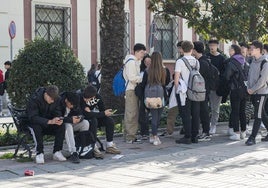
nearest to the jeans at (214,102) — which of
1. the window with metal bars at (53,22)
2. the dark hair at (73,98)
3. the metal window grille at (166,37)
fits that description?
the dark hair at (73,98)

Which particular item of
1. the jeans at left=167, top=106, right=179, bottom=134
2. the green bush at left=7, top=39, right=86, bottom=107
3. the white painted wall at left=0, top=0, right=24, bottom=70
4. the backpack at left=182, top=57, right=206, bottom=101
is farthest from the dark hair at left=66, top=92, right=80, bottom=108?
the white painted wall at left=0, top=0, right=24, bottom=70

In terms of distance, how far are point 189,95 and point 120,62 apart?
142 inches

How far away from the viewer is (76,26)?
80.0ft

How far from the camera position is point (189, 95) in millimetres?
11047

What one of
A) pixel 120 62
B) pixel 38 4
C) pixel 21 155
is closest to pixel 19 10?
pixel 38 4

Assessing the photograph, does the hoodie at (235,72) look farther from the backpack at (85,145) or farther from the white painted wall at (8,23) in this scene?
the white painted wall at (8,23)

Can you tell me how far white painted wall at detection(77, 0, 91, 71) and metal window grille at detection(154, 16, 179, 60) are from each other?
4.14m

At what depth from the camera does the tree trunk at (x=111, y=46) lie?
555 inches

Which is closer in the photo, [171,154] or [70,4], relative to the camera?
[171,154]

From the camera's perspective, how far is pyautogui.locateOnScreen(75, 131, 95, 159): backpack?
9555 mm

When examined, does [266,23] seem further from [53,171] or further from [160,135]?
[53,171]

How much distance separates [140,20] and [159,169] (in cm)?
1872

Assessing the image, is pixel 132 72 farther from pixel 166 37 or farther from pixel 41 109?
pixel 166 37

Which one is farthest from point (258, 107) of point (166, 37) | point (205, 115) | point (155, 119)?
point (166, 37)
